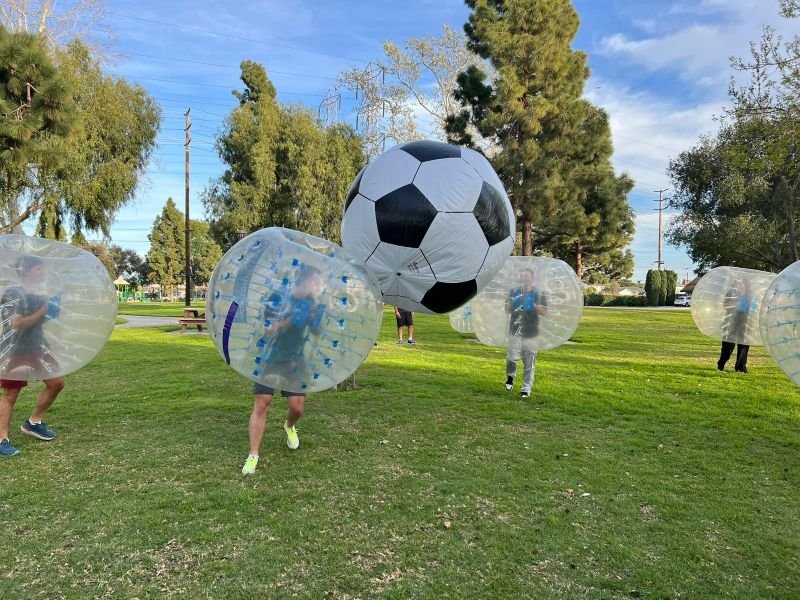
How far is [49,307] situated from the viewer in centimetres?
385

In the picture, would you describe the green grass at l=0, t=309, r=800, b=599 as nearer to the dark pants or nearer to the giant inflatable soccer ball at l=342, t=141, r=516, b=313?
the giant inflatable soccer ball at l=342, t=141, r=516, b=313

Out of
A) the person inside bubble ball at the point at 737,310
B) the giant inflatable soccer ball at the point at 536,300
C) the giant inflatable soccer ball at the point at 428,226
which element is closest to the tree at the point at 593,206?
the person inside bubble ball at the point at 737,310

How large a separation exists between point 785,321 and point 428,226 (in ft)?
9.86

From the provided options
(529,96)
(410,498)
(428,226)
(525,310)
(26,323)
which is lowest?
(410,498)

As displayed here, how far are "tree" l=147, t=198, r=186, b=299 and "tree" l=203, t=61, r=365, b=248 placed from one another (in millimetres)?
51581

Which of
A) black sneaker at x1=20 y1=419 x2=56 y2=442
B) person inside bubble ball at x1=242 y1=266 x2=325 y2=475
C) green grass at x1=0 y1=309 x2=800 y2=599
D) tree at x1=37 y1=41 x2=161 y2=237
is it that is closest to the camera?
green grass at x1=0 y1=309 x2=800 y2=599

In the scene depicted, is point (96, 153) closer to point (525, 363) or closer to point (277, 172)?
point (277, 172)

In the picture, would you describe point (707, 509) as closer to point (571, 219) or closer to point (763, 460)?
point (763, 460)

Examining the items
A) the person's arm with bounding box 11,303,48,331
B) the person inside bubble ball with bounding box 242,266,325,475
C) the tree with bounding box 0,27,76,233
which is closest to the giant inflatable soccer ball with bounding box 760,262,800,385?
the person inside bubble ball with bounding box 242,266,325,475

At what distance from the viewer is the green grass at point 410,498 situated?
2.72 m

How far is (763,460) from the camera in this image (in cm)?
463

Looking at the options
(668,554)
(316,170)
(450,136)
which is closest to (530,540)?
(668,554)

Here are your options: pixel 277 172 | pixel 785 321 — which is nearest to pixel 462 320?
pixel 785 321

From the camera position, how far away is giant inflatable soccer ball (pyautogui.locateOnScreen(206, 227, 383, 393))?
3.27 metres
